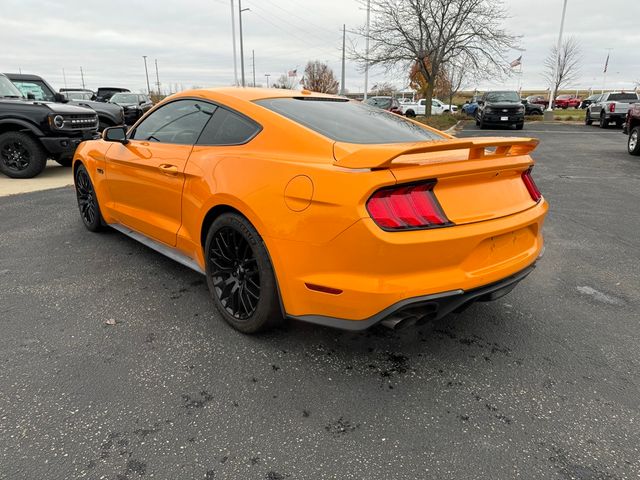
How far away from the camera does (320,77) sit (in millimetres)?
65625

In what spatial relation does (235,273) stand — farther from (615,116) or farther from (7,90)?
(615,116)

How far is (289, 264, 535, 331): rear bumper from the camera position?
2178 millimetres

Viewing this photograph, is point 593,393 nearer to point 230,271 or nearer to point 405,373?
point 405,373

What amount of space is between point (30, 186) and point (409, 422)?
794 cm

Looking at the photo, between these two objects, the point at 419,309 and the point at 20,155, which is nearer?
the point at 419,309

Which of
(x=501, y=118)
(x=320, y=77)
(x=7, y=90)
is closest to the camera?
(x=7, y=90)

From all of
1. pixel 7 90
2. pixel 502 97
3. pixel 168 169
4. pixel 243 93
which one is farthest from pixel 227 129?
pixel 502 97

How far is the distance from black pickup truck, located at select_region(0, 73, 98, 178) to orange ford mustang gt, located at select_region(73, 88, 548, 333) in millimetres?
6008

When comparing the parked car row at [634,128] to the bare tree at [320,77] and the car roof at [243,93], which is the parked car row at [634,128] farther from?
the bare tree at [320,77]

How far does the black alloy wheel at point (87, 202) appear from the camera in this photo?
471 centimetres

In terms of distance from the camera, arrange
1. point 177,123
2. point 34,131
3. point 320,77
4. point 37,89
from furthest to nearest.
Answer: point 320,77, point 37,89, point 34,131, point 177,123

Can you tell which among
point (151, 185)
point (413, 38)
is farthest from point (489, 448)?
point (413, 38)

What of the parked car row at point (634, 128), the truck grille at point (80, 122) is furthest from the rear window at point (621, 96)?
the truck grille at point (80, 122)

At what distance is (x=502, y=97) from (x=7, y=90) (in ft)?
68.9
